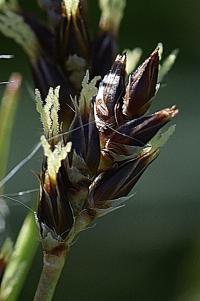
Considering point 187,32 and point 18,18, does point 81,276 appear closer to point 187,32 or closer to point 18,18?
point 187,32

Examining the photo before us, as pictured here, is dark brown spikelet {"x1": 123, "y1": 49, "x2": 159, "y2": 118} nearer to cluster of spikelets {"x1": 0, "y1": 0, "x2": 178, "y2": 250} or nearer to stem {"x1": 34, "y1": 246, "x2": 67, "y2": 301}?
cluster of spikelets {"x1": 0, "y1": 0, "x2": 178, "y2": 250}

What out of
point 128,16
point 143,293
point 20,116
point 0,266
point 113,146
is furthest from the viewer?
point 128,16

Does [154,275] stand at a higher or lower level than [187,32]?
lower

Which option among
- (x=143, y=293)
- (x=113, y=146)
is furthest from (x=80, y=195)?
(x=143, y=293)

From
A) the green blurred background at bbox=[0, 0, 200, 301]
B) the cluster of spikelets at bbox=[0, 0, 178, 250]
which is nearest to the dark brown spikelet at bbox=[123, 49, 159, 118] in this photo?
the cluster of spikelets at bbox=[0, 0, 178, 250]

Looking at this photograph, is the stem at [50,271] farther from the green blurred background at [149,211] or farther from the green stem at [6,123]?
the green blurred background at [149,211]

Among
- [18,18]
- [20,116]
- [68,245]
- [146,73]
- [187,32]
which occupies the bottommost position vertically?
[68,245]

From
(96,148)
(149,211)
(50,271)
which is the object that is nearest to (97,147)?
(96,148)
